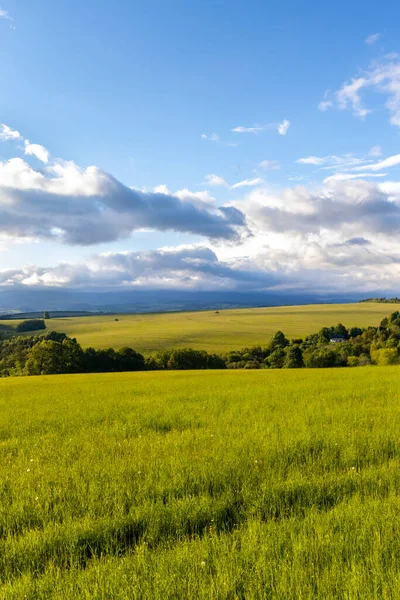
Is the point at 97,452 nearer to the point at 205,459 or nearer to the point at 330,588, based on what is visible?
the point at 205,459

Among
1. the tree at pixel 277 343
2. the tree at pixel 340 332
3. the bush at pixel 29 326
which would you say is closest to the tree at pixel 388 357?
the tree at pixel 277 343

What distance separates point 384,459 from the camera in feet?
23.3

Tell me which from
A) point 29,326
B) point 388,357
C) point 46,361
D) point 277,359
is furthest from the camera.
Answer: point 29,326

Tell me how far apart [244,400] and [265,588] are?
12.6 m

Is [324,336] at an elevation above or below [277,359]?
above

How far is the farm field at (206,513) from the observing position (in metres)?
3.50

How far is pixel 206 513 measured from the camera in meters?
4.93

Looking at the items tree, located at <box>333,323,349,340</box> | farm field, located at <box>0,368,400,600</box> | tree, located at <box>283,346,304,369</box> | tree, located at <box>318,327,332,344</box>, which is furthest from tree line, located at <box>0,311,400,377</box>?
farm field, located at <box>0,368,400,600</box>

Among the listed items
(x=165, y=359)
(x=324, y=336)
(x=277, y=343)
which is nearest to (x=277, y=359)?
(x=277, y=343)

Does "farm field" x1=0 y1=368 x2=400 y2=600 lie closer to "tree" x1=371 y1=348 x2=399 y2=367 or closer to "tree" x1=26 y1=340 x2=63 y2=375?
"tree" x1=26 y1=340 x2=63 y2=375

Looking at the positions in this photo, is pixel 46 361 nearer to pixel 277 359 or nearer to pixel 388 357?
pixel 277 359

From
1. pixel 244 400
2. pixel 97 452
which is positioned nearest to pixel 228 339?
pixel 244 400

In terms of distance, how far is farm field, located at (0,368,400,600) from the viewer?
11.5ft

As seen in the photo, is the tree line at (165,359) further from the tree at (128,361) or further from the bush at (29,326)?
the bush at (29,326)
